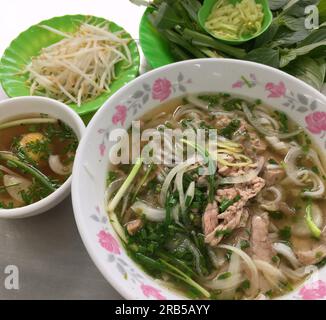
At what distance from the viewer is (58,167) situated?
1675mm

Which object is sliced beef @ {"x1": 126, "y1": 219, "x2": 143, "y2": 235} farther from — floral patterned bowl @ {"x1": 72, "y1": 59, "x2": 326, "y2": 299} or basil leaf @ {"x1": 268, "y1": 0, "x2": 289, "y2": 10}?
basil leaf @ {"x1": 268, "y1": 0, "x2": 289, "y2": 10}

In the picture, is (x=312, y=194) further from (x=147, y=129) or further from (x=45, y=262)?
(x=45, y=262)

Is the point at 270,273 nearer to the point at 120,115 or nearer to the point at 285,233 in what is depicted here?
the point at 285,233

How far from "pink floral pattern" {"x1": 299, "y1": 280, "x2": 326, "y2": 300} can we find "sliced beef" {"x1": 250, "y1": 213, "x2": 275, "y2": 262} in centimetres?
16

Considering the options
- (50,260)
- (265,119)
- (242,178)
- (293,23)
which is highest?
(293,23)

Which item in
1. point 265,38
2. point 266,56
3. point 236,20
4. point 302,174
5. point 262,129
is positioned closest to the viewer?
point 302,174

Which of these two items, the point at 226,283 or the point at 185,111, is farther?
the point at 185,111

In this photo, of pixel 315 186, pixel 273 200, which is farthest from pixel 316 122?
pixel 273 200

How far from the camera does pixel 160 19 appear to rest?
2.07 metres

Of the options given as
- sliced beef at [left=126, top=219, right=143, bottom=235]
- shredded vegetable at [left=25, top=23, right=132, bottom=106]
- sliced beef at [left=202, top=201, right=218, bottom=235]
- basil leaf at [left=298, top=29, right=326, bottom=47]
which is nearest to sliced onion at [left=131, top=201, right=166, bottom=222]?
sliced beef at [left=126, top=219, right=143, bottom=235]

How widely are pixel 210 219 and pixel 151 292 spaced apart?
1.08 ft

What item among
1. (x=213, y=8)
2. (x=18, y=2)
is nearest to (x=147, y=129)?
(x=213, y=8)

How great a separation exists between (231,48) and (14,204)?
1.34 metres

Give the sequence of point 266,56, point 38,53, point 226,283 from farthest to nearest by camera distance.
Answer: point 38,53 < point 266,56 < point 226,283
